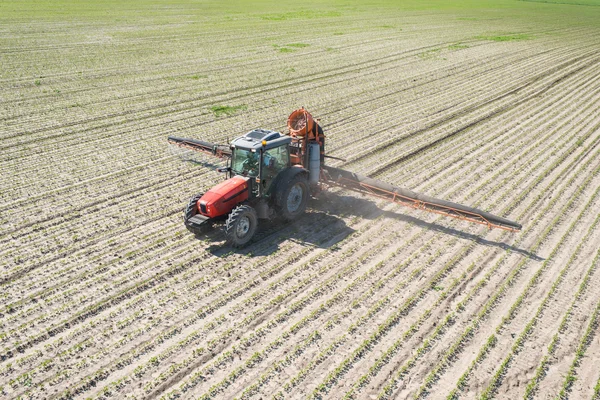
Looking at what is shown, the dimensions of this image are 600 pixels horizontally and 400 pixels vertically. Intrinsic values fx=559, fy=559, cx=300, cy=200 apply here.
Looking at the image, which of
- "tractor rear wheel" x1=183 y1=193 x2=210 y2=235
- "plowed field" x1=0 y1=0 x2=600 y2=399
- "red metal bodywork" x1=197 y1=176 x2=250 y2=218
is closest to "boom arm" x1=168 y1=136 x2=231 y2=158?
"plowed field" x1=0 y1=0 x2=600 y2=399

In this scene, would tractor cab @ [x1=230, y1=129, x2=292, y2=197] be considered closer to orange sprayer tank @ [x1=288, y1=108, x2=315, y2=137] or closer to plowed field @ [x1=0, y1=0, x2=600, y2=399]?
orange sprayer tank @ [x1=288, y1=108, x2=315, y2=137]

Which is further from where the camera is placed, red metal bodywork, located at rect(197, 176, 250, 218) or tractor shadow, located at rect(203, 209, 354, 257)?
tractor shadow, located at rect(203, 209, 354, 257)

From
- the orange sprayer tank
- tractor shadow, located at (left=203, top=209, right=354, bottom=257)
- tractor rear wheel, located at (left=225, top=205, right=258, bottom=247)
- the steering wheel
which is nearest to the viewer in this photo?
tractor rear wheel, located at (left=225, top=205, right=258, bottom=247)

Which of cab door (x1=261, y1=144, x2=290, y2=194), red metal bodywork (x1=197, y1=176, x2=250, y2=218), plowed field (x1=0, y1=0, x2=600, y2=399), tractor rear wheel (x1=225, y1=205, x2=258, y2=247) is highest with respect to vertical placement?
cab door (x1=261, y1=144, x2=290, y2=194)

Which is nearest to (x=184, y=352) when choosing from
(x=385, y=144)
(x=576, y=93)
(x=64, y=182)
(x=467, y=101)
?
(x=64, y=182)

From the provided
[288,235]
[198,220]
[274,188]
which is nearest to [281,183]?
[274,188]

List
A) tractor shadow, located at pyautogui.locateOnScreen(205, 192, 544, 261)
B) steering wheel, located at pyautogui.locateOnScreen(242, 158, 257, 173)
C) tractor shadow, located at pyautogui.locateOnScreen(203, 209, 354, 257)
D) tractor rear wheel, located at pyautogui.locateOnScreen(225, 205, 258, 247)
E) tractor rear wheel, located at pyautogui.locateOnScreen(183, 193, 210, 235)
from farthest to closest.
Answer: steering wheel, located at pyautogui.locateOnScreen(242, 158, 257, 173) < tractor shadow, located at pyautogui.locateOnScreen(205, 192, 544, 261) < tractor shadow, located at pyautogui.locateOnScreen(203, 209, 354, 257) < tractor rear wheel, located at pyautogui.locateOnScreen(183, 193, 210, 235) < tractor rear wheel, located at pyautogui.locateOnScreen(225, 205, 258, 247)

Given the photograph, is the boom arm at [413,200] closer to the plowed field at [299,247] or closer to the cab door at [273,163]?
the plowed field at [299,247]

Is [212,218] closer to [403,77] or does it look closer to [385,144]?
[385,144]
